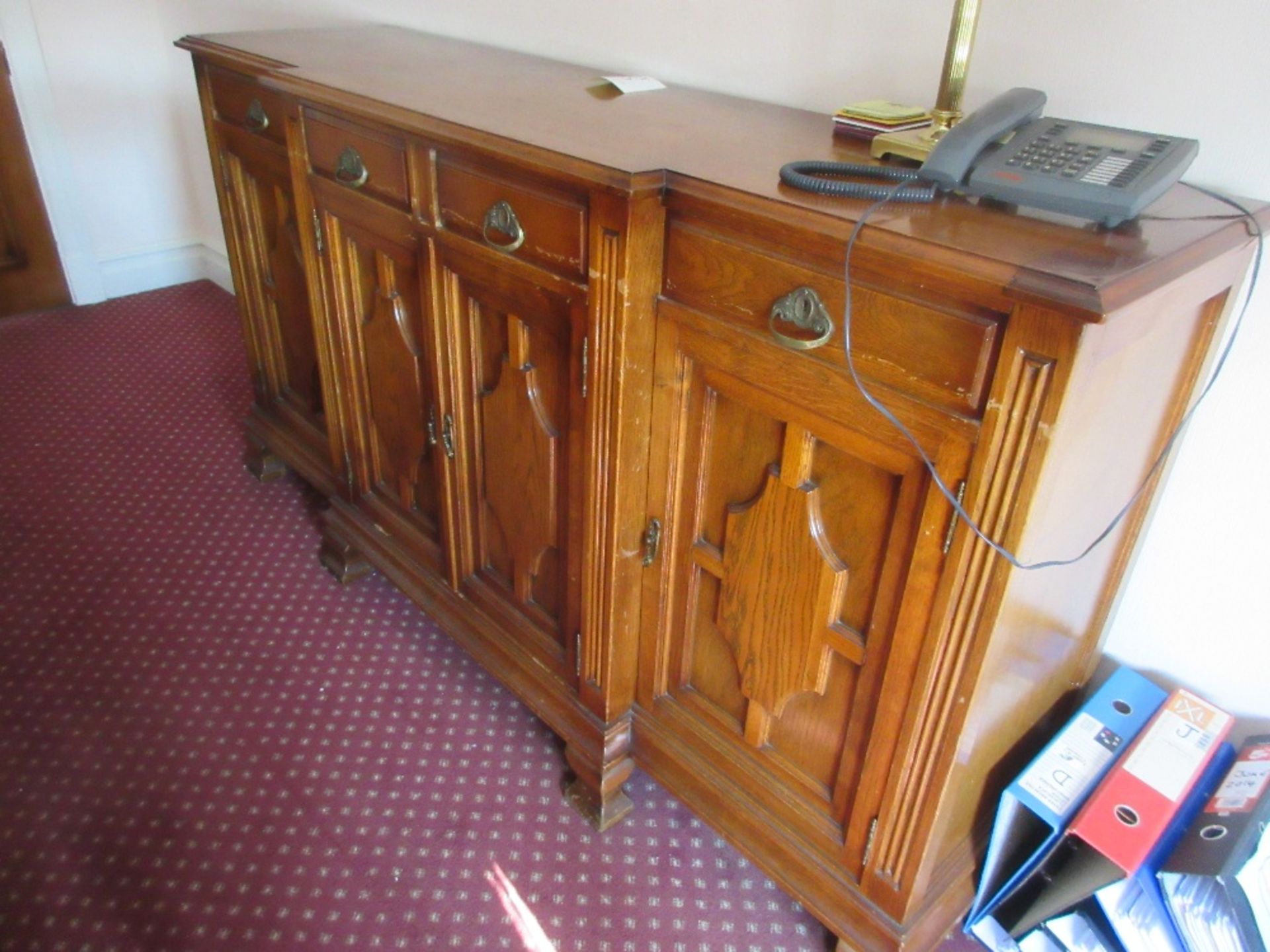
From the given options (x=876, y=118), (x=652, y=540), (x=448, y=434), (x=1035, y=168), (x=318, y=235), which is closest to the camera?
(x=1035, y=168)

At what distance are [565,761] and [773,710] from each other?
497 millimetres

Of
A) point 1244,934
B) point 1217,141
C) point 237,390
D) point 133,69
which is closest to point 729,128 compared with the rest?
point 1217,141

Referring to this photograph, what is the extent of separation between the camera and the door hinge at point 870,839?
3.47 feet

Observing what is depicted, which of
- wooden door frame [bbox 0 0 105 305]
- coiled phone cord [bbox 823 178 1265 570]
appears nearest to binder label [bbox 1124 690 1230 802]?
coiled phone cord [bbox 823 178 1265 570]

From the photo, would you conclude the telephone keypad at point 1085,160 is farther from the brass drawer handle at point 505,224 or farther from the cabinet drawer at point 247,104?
the cabinet drawer at point 247,104

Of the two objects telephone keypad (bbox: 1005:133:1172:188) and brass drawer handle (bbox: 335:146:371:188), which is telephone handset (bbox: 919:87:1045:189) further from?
brass drawer handle (bbox: 335:146:371:188)

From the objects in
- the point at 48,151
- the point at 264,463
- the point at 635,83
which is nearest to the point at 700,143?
the point at 635,83

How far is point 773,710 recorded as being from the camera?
1133 millimetres

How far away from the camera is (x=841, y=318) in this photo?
0.87 meters

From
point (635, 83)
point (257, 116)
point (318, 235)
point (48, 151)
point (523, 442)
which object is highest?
point (635, 83)

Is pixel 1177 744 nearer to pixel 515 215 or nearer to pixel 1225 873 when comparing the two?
pixel 1225 873

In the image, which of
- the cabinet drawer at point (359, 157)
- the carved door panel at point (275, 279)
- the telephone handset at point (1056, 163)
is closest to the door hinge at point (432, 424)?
the cabinet drawer at point (359, 157)

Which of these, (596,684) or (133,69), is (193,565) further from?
(133,69)

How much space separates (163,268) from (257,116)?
192cm
